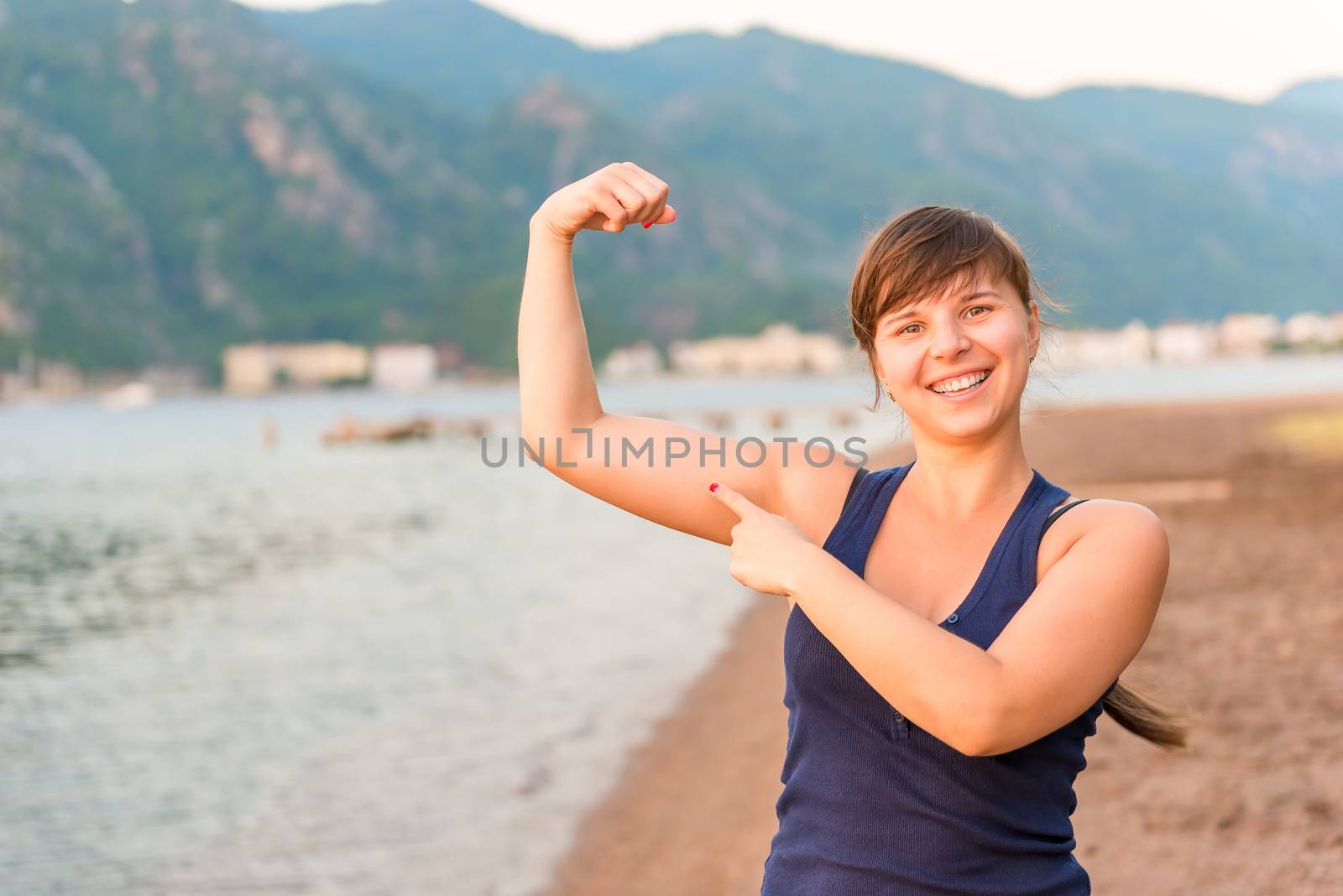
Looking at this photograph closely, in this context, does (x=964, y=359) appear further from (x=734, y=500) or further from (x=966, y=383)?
(x=734, y=500)

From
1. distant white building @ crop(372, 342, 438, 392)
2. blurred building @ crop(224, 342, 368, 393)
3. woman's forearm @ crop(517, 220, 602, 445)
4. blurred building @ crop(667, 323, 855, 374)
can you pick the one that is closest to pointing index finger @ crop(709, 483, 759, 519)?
woman's forearm @ crop(517, 220, 602, 445)

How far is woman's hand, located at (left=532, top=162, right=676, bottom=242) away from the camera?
5.68 ft

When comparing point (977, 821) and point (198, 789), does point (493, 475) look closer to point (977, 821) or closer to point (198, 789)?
→ point (198, 789)

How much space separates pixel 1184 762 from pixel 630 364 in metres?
172

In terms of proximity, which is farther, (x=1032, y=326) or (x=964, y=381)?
(x=1032, y=326)

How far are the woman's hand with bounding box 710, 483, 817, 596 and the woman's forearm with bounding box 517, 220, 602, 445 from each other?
36 centimetres

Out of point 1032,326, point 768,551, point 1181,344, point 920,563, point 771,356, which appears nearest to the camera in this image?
point 768,551

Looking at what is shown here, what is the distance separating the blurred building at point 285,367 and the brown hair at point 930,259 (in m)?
178

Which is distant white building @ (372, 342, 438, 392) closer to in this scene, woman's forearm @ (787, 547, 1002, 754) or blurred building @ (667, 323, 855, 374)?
blurred building @ (667, 323, 855, 374)

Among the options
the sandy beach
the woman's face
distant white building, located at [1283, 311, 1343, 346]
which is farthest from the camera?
distant white building, located at [1283, 311, 1343, 346]

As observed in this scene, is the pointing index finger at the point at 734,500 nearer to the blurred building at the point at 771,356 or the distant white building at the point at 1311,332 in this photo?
the blurred building at the point at 771,356

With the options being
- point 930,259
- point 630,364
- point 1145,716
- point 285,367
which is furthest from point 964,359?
point 285,367

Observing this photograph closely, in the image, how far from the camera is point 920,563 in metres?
1.73

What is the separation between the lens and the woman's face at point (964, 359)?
1.68 meters
